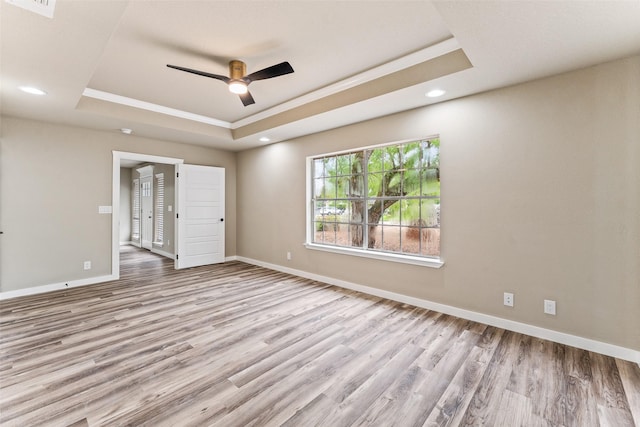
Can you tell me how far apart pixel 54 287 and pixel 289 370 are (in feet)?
13.7

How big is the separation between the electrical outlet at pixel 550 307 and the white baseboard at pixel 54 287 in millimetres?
5892

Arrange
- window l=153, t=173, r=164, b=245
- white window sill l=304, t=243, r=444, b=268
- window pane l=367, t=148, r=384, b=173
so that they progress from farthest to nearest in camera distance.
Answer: window l=153, t=173, r=164, b=245 → window pane l=367, t=148, r=384, b=173 → white window sill l=304, t=243, r=444, b=268

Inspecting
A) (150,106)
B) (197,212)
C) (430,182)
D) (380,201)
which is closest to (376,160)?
(380,201)

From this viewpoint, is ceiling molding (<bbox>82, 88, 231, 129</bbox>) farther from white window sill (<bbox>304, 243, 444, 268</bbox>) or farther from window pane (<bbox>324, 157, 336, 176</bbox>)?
white window sill (<bbox>304, 243, 444, 268</bbox>)

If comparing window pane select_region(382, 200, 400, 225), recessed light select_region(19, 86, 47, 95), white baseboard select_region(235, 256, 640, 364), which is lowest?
white baseboard select_region(235, 256, 640, 364)

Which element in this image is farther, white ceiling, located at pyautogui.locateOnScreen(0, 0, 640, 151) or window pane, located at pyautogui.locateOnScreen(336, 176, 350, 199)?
window pane, located at pyautogui.locateOnScreen(336, 176, 350, 199)

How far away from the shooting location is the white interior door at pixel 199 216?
5469 millimetres

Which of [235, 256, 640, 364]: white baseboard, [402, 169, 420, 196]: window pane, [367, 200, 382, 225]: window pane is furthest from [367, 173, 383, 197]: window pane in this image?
[235, 256, 640, 364]: white baseboard

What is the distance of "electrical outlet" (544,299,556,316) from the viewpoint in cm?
262

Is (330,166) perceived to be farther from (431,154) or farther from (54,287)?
(54,287)

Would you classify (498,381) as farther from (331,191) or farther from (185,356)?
(331,191)

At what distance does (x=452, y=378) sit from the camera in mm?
2062

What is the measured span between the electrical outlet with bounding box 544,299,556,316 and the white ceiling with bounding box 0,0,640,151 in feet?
6.91

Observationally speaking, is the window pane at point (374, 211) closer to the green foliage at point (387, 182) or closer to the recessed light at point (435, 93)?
the green foliage at point (387, 182)
